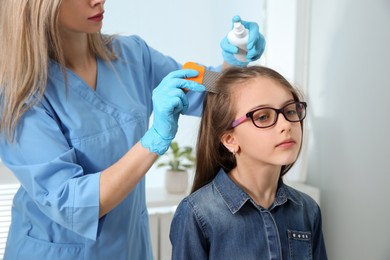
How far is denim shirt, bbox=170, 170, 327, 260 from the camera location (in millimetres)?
1234

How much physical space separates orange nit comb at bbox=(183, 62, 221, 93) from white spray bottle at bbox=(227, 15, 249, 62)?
15 cm

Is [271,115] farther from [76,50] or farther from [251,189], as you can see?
[76,50]

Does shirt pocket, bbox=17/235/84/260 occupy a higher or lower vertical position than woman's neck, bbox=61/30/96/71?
lower

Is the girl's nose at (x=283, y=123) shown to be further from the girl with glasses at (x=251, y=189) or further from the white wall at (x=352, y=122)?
the white wall at (x=352, y=122)

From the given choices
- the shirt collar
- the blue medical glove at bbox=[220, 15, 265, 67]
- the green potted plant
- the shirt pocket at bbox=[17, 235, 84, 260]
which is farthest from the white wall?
the shirt pocket at bbox=[17, 235, 84, 260]

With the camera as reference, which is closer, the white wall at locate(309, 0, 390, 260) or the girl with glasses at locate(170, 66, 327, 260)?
the girl with glasses at locate(170, 66, 327, 260)

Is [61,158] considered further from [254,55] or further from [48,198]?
[254,55]

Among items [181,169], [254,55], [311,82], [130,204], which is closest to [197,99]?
[254,55]

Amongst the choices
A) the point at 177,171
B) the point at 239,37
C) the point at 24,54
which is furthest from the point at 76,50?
the point at 177,171

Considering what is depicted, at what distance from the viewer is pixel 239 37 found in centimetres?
142

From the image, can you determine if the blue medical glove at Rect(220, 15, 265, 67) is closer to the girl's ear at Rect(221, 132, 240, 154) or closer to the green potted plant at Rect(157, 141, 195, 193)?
the girl's ear at Rect(221, 132, 240, 154)

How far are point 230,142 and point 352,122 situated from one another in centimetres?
122

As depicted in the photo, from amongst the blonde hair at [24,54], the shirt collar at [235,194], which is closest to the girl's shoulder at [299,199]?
the shirt collar at [235,194]

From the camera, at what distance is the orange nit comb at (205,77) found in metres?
1.29
